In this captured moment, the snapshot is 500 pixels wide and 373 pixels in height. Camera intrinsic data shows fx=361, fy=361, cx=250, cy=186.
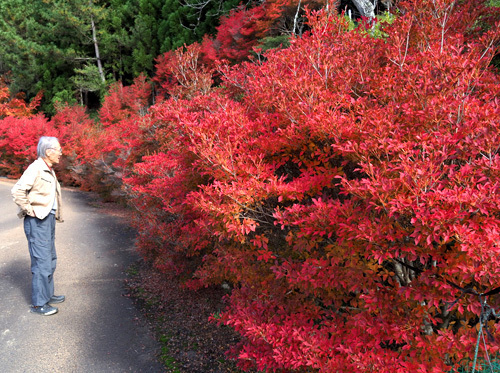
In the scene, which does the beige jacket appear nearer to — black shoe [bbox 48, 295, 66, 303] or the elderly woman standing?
the elderly woman standing

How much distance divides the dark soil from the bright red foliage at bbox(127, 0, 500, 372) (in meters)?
0.92

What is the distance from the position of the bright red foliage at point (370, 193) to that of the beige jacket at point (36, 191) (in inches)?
59.9

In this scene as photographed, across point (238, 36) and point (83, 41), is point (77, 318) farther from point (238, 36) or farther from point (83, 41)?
point (83, 41)

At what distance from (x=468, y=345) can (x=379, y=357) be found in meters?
0.45

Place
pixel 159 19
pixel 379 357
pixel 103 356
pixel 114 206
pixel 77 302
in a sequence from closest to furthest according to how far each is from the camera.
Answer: pixel 379 357
pixel 103 356
pixel 77 302
pixel 114 206
pixel 159 19

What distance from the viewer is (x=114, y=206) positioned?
367 inches

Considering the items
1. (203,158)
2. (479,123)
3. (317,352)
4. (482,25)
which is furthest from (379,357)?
(482,25)

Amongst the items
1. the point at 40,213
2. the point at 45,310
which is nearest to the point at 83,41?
the point at 40,213

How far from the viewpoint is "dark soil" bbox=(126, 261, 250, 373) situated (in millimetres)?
3252

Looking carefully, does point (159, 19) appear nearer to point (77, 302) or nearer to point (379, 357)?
point (77, 302)

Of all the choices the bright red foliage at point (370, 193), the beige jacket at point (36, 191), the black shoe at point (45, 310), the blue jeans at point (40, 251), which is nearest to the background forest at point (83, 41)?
the beige jacket at point (36, 191)

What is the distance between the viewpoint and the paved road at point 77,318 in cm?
311

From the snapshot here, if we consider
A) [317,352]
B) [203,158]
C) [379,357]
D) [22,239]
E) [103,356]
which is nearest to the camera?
[379,357]

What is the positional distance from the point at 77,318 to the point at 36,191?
138 centimetres
